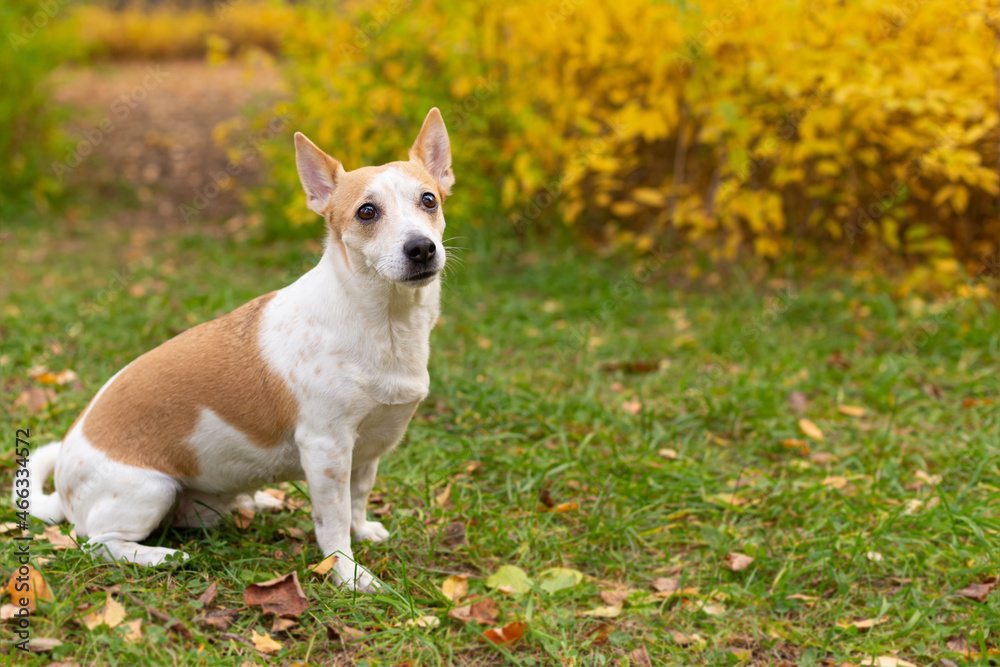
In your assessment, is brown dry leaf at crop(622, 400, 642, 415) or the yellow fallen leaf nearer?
the yellow fallen leaf

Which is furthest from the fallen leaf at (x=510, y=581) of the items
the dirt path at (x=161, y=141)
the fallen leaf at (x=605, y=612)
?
the dirt path at (x=161, y=141)

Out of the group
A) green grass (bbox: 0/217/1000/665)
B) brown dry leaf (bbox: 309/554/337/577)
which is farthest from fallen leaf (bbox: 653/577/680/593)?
brown dry leaf (bbox: 309/554/337/577)

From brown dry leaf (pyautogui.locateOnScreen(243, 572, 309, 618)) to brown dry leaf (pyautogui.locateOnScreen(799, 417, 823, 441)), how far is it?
2.63m

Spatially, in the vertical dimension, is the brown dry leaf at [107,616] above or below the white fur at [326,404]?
below

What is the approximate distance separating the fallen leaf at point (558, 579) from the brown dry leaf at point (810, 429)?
1.66m

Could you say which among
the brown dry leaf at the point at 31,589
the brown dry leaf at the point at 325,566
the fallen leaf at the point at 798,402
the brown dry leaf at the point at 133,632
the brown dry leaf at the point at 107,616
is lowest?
the fallen leaf at the point at 798,402

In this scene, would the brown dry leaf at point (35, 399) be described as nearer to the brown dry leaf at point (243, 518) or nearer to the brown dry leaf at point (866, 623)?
the brown dry leaf at point (243, 518)

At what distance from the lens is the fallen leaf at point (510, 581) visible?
2.92 m

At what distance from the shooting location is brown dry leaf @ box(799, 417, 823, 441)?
4.06 meters

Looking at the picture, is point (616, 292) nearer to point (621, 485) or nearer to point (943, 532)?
point (621, 485)

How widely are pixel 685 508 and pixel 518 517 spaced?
0.73 metres

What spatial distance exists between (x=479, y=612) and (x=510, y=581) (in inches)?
9.2

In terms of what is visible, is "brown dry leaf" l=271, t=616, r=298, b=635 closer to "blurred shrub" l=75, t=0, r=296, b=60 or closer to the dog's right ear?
the dog's right ear

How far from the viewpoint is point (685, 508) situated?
11.4 feet
